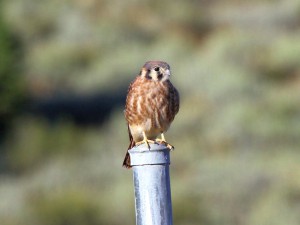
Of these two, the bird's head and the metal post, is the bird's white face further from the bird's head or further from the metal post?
the metal post

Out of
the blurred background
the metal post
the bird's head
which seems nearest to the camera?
the metal post

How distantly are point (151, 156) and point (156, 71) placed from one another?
1743 mm

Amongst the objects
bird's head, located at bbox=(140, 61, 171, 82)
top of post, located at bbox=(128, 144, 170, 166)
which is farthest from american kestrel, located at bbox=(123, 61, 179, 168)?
top of post, located at bbox=(128, 144, 170, 166)

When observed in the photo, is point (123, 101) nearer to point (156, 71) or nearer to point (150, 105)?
point (150, 105)

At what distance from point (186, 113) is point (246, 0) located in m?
13.6

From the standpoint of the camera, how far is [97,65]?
2831 cm

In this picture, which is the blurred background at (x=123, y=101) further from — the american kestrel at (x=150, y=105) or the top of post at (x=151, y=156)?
the top of post at (x=151, y=156)

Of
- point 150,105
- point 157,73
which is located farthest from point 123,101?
point 157,73

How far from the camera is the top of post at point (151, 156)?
212 inches

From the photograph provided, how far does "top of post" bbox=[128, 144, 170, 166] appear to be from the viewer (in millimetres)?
5391

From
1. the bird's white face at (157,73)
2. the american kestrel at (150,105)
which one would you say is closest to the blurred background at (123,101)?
the american kestrel at (150,105)

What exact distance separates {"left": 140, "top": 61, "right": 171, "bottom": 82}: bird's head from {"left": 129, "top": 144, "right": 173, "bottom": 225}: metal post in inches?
62.7

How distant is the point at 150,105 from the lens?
7387mm

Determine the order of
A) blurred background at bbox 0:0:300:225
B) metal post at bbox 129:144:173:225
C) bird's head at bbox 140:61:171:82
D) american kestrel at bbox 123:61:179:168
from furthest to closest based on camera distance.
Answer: blurred background at bbox 0:0:300:225
american kestrel at bbox 123:61:179:168
bird's head at bbox 140:61:171:82
metal post at bbox 129:144:173:225
